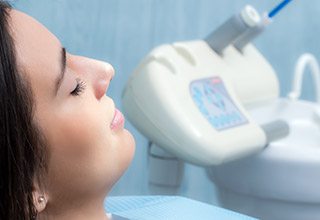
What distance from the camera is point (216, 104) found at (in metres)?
1.05

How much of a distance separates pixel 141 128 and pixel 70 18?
0.23m

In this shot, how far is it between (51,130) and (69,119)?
2 centimetres

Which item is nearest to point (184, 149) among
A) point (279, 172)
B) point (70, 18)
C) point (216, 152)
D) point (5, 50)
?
point (216, 152)

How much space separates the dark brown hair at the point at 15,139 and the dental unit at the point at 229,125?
36cm

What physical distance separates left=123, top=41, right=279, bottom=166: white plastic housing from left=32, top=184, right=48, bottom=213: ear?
33 centimetres

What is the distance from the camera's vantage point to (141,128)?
1.00m

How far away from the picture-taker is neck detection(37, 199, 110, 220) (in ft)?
2.24

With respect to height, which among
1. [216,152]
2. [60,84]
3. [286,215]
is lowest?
[286,215]

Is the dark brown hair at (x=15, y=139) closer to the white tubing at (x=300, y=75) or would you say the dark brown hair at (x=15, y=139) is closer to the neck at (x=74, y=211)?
the neck at (x=74, y=211)

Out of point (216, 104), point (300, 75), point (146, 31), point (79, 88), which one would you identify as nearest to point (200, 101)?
point (216, 104)

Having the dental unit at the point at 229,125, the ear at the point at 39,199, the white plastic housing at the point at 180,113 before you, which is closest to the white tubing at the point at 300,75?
the dental unit at the point at 229,125

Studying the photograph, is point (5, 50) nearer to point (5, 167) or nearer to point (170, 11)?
point (5, 167)

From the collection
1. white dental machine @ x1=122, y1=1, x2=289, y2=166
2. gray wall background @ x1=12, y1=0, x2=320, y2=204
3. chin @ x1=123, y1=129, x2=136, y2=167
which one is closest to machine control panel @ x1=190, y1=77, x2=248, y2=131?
white dental machine @ x1=122, y1=1, x2=289, y2=166

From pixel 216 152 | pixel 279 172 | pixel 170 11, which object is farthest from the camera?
pixel 170 11
